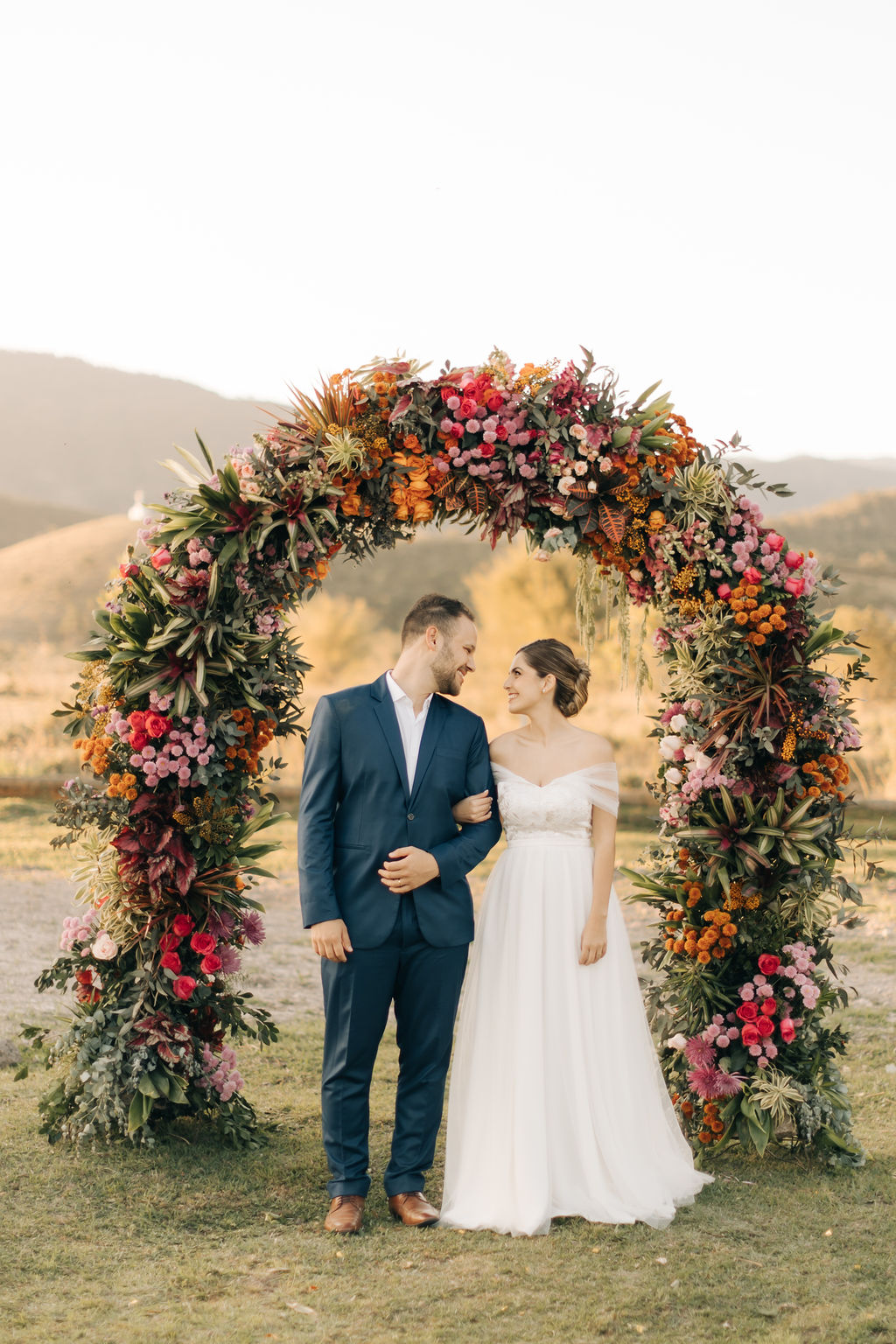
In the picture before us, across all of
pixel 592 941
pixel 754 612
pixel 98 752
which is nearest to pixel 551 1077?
pixel 592 941

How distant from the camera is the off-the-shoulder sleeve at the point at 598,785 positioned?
15.3 ft

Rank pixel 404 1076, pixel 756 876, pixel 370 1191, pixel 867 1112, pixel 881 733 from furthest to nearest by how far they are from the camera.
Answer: pixel 881 733 < pixel 867 1112 < pixel 756 876 < pixel 370 1191 < pixel 404 1076

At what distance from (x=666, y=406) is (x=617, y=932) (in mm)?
2250

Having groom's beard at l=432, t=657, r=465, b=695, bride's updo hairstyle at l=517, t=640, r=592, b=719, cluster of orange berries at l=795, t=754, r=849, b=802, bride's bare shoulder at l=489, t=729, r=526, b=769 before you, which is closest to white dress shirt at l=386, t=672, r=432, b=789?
groom's beard at l=432, t=657, r=465, b=695

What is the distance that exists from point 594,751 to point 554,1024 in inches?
42.9

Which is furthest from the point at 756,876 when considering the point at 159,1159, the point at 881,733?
the point at 881,733

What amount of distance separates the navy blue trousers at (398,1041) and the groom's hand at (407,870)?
0.12 metres

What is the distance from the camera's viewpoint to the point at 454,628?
4.41 meters

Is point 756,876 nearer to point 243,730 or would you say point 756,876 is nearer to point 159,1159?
point 243,730

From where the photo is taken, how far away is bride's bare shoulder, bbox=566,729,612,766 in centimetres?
473

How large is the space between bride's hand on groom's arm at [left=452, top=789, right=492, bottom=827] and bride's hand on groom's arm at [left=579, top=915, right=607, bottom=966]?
59 centimetres

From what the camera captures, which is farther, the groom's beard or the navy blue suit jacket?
the groom's beard

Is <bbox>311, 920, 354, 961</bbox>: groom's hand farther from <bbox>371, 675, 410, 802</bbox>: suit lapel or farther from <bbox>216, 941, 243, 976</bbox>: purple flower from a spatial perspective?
<bbox>216, 941, 243, 976</bbox>: purple flower

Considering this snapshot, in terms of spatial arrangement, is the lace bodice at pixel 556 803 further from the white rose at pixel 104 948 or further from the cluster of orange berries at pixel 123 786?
the white rose at pixel 104 948
